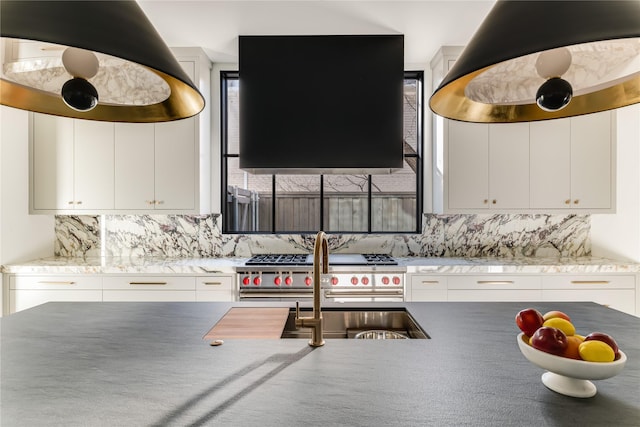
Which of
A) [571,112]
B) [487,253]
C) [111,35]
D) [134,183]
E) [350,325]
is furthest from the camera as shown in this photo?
[487,253]

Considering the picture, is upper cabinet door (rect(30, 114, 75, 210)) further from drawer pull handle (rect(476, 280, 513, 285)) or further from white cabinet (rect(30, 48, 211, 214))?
drawer pull handle (rect(476, 280, 513, 285))

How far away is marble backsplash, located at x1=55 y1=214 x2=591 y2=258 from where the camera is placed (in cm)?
329

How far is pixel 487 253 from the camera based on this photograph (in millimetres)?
3285

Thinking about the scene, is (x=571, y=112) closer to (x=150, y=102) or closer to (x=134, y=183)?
(x=150, y=102)

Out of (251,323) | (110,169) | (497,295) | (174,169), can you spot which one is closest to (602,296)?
(497,295)

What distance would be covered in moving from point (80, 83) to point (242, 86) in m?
1.90

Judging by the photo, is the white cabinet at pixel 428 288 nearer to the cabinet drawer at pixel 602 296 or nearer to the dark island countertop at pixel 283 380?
the cabinet drawer at pixel 602 296

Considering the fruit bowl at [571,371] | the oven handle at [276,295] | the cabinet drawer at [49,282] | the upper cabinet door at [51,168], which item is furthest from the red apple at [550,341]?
the upper cabinet door at [51,168]

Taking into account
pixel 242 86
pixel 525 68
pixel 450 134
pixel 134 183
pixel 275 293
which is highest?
pixel 242 86

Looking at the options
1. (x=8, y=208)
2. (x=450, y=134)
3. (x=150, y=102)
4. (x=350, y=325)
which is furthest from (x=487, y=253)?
(x=8, y=208)

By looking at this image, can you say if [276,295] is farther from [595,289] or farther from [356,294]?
[595,289]

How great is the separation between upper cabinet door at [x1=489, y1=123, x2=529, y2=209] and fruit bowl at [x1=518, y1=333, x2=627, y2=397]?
2296 millimetres

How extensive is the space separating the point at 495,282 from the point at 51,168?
12.2ft

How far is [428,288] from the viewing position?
2.64 m
